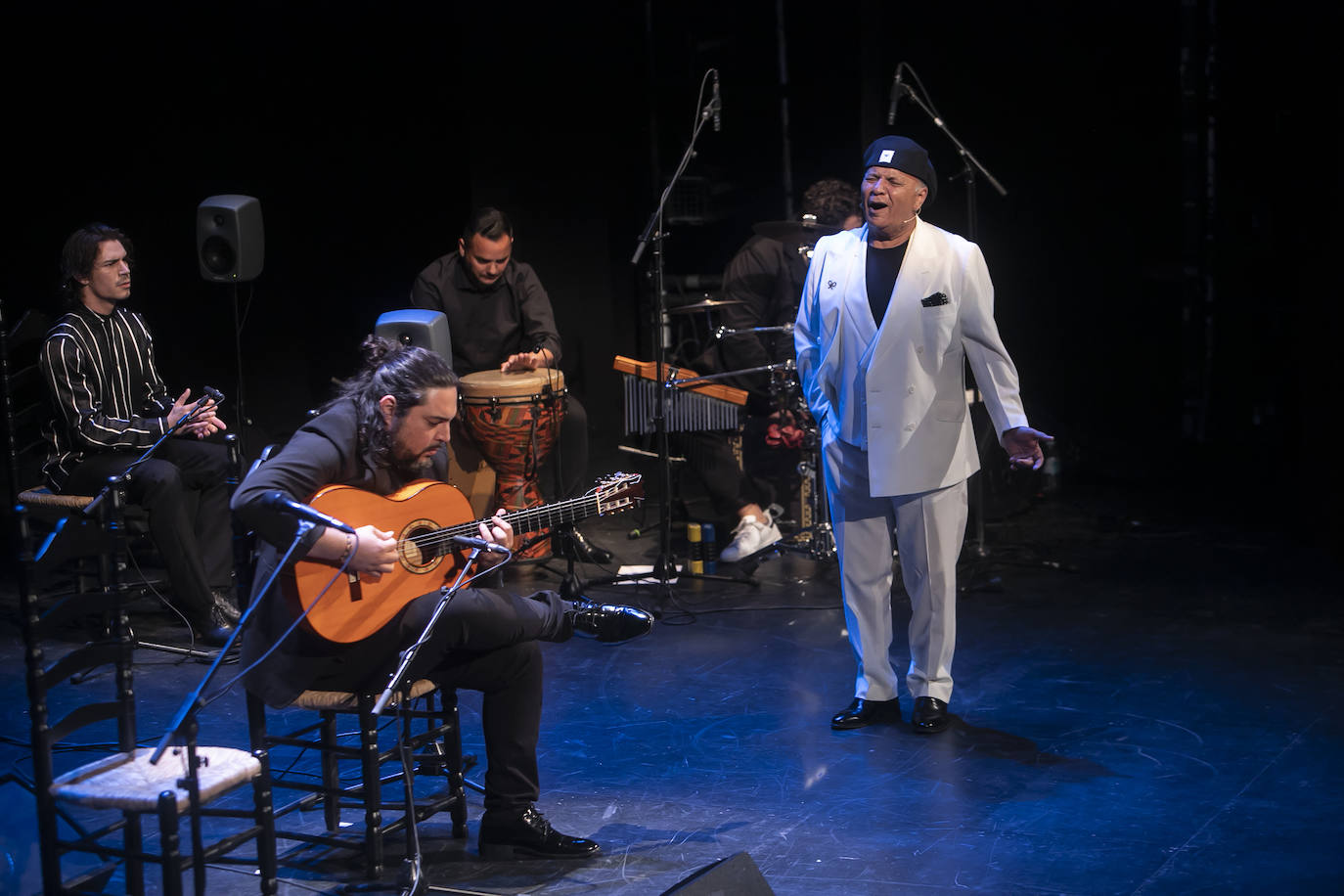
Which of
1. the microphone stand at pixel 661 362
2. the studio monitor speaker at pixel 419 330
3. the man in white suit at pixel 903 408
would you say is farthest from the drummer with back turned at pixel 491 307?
the man in white suit at pixel 903 408

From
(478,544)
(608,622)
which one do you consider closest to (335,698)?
(478,544)

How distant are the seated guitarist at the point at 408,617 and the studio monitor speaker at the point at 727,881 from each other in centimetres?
72

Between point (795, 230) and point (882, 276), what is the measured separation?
203 cm

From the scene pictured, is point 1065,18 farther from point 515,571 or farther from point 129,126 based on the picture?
point 129,126

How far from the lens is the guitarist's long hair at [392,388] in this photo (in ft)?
11.9

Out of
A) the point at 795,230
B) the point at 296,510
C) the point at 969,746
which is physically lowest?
the point at 969,746

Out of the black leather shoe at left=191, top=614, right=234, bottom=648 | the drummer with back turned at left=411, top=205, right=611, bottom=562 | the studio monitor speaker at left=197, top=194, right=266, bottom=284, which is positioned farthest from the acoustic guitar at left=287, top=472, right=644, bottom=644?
the drummer with back turned at left=411, top=205, right=611, bottom=562

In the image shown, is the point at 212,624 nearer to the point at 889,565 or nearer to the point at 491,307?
the point at 491,307

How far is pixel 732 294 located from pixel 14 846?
4.38 meters

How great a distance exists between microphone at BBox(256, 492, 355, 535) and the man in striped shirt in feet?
7.89

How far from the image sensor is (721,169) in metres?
8.23

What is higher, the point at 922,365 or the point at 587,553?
the point at 922,365

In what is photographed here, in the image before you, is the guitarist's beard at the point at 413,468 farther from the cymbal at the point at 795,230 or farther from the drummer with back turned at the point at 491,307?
the cymbal at the point at 795,230

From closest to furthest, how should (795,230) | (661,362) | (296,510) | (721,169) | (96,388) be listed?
(296,510) < (96,388) < (661,362) < (795,230) < (721,169)
